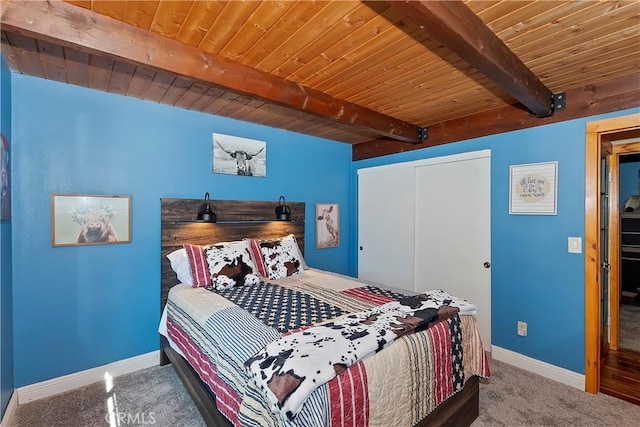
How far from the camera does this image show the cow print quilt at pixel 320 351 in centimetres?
113

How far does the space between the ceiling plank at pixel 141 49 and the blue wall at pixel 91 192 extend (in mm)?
1100

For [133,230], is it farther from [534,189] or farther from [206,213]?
[534,189]

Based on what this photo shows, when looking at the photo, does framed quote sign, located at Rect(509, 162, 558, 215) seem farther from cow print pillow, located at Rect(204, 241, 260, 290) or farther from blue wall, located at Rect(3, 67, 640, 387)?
cow print pillow, located at Rect(204, 241, 260, 290)

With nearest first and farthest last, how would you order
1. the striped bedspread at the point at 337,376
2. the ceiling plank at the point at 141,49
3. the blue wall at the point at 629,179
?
the striped bedspread at the point at 337,376, the ceiling plank at the point at 141,49, the blue wall at the point at 629,179

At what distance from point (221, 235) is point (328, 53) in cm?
207

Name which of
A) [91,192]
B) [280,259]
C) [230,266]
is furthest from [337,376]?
[91,192]

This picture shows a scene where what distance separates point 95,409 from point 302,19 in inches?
114

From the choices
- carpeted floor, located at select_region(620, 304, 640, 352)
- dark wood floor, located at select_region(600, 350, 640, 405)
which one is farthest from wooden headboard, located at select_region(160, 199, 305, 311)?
carpeted floor, located at select_region(620, 304, 640, 352)

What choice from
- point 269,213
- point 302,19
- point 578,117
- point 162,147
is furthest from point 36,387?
point 578,117

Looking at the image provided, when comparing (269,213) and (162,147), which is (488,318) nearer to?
(269,213)

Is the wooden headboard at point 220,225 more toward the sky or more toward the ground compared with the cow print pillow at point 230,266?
more toward the sky

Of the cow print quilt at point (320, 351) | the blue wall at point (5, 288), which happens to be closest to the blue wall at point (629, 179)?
the cow print quilt at point (320, 351)

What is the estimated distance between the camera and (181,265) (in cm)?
264

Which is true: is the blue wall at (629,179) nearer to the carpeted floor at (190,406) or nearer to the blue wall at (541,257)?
the blue wall at (541,257)
